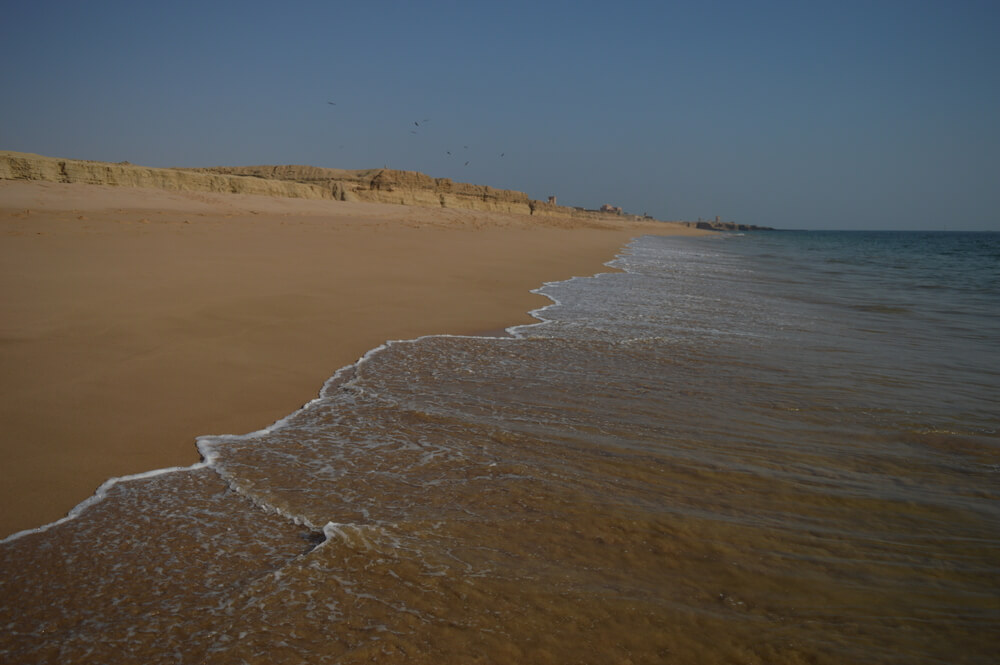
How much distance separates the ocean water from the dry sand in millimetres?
297

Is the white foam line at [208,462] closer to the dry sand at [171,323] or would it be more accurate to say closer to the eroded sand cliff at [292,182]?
the dry sand at [171,323]

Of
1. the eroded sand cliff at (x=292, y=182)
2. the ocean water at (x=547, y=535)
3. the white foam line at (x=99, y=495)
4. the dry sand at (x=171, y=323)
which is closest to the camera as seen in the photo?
the ocean water at (x=547, y=535)

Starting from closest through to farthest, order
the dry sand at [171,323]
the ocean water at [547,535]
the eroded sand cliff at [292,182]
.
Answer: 1. the ocean water at [547,535]
2. the dry sand at [171,323]
3. the eroded sand cliff at [292,182]

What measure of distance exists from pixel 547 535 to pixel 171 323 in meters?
3.56

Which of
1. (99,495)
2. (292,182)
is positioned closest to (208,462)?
(99,495)

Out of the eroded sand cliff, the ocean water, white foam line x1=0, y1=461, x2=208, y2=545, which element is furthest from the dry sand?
the eroded sand cliff

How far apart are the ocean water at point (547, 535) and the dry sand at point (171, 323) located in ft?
0.98

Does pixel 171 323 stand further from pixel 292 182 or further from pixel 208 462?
pixel 292 182

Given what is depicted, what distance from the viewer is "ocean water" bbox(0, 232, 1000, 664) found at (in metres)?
1.56

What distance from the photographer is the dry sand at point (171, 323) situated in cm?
260

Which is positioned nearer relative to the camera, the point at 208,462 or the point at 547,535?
the point at 547,535

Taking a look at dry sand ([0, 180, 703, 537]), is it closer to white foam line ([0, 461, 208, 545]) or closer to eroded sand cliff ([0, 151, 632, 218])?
white foam line ([0, 461, 208, 545])

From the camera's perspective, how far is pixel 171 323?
4406 mm

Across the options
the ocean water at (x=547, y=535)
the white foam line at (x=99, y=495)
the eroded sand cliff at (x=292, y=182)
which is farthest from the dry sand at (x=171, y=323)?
the eroded sand cliff at (x=292, y=182)
